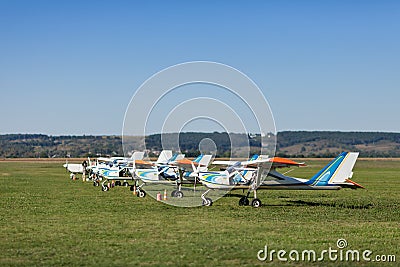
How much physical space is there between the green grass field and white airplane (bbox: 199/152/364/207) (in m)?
0.72

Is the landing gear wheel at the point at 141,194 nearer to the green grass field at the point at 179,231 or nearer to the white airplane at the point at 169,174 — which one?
the white airplane at the point at 169,174

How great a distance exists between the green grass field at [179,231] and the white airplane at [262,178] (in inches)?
28.4

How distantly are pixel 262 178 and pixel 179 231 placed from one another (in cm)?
870

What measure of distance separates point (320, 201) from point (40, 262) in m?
16.9

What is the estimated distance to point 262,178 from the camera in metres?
24.0

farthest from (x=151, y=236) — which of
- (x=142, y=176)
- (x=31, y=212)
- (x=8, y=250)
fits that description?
(x=142, y=176)

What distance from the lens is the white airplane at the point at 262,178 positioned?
2372cm

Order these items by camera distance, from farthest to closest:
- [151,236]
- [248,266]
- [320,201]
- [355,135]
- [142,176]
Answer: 1. [355,135]
2. [142,176]
3. [320,201]
4. [151,236]
5. [248,266]

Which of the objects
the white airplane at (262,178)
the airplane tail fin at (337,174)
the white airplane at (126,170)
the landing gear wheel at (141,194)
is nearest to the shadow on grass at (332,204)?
the white airplane at (262,178)

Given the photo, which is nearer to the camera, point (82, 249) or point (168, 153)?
point (82, 249)

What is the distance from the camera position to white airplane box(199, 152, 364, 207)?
77.8ft

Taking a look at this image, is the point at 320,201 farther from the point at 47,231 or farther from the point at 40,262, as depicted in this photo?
the point at 40,262

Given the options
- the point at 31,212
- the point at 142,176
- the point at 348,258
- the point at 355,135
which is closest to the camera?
the point at 348,258

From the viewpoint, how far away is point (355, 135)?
654 feet
